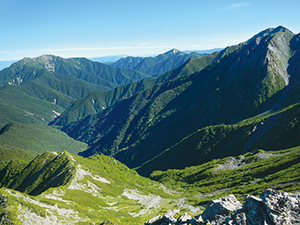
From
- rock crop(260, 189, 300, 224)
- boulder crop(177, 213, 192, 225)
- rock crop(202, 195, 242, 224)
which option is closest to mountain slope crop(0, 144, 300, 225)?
boulder crop(177, 213, 192, 225)

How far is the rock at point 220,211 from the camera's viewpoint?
87.8 ft

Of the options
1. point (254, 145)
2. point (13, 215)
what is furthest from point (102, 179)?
point (254, 145)

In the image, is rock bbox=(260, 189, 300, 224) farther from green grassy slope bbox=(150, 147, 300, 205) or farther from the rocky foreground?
green grassy slope bbox=(150, 147, 300, 205)

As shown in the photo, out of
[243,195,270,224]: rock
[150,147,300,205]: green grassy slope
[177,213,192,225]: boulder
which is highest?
[243,195,270,224]: rock

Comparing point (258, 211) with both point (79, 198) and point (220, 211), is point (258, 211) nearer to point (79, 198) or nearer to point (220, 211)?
point (220, 211)

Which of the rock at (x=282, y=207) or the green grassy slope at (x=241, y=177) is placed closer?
the rock at (x=282, y=207)

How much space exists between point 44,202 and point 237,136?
598ft

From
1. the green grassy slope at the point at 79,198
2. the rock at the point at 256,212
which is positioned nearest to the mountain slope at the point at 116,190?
the green grassy slope at the point at 79,198

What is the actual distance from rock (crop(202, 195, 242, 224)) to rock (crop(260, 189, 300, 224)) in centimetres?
494

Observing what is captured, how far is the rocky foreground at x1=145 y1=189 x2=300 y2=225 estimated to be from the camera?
2234 cm

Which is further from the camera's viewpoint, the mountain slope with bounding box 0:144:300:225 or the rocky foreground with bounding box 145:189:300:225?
the mountain slope with bounding box 0:144:300:225

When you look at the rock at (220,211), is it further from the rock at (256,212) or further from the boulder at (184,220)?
the rock at (256,212)

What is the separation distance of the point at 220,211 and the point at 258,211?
17.1 feet

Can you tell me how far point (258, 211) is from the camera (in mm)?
23641
